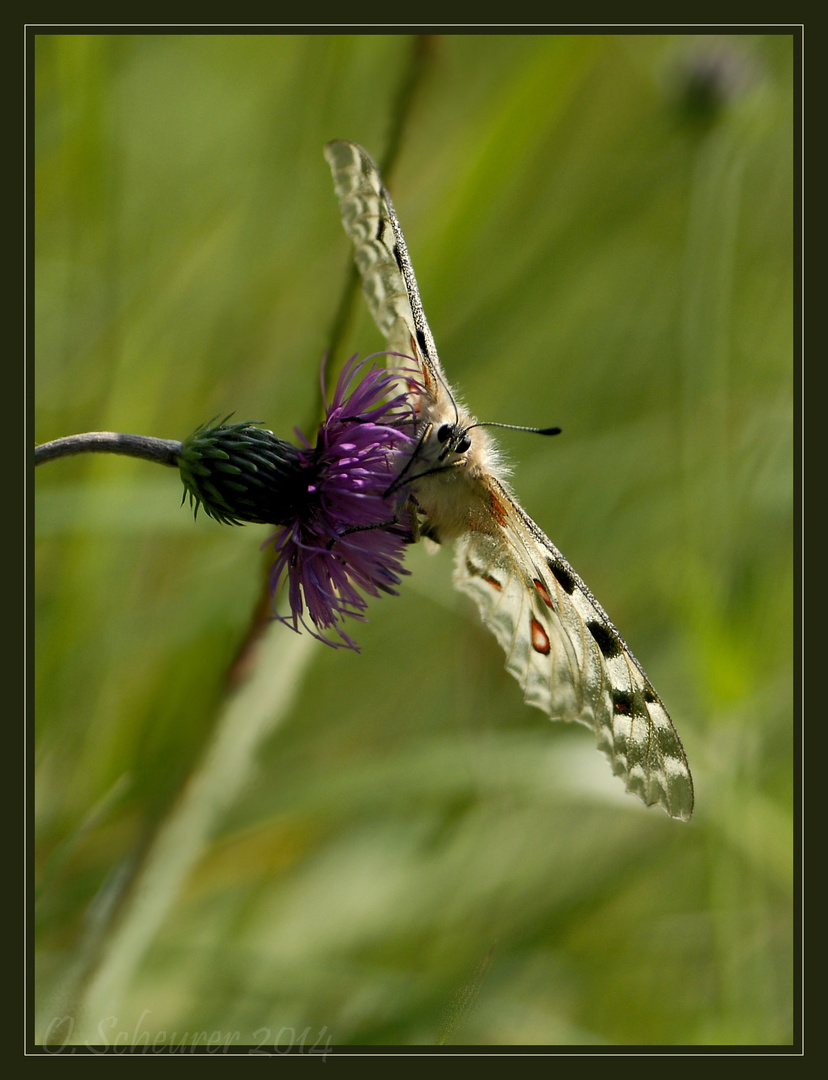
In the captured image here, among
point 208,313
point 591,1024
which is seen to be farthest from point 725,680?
point 208,313

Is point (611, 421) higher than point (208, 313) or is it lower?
lower

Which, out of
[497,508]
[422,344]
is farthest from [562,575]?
[422,344]

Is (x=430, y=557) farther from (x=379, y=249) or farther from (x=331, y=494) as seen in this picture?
(x=379, y=249)

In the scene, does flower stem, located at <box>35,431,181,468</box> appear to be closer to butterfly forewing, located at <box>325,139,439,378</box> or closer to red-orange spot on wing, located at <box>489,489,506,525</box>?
butterfly forewing, located at <box>325,139,439,378</box>

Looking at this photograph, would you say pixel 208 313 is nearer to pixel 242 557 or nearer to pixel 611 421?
pixel 242 557

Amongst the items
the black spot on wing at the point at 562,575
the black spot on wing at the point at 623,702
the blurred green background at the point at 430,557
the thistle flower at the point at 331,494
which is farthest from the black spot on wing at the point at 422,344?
the black spot on wing at the point at 623,702

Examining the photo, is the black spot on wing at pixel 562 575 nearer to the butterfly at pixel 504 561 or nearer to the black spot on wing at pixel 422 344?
the butterfly at pixel 504 561
